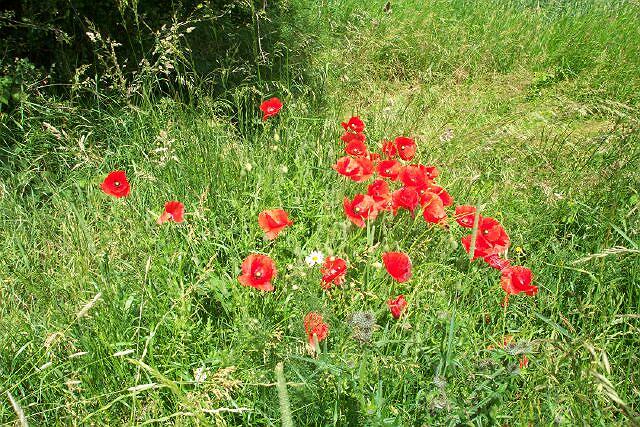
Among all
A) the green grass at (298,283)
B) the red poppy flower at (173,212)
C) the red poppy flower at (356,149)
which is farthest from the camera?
the red poppy flower at (356,149)

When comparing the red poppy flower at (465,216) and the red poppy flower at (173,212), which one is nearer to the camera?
the red poppy flower at (173,212)

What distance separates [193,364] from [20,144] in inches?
64.7

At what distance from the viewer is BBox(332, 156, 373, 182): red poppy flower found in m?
2.05

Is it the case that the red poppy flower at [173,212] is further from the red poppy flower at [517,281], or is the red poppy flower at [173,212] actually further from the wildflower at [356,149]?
the red poppy flower at [517,281]

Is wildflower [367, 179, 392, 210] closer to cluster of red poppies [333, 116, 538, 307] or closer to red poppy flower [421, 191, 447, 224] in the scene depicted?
cluster of red poppies [333, 116, 538, 307]

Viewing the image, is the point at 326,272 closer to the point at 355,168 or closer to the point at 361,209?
the point at 361,209

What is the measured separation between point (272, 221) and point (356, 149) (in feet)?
1.81

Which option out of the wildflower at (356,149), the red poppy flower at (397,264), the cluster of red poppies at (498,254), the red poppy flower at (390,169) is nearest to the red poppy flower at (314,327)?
the red poppy flower at (397,264)

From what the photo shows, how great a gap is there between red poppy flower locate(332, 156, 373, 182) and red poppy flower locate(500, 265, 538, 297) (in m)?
0.59

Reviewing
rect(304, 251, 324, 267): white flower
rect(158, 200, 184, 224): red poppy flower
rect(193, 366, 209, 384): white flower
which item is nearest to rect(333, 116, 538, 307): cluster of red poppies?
rect(304, 251, 324, 267): white flower

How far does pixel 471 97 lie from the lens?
3.90 m

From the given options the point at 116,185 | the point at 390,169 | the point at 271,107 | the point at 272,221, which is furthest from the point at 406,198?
the point at 116,185

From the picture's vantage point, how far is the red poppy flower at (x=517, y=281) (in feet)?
5.69

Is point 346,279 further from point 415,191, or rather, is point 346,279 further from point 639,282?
point 639,282
